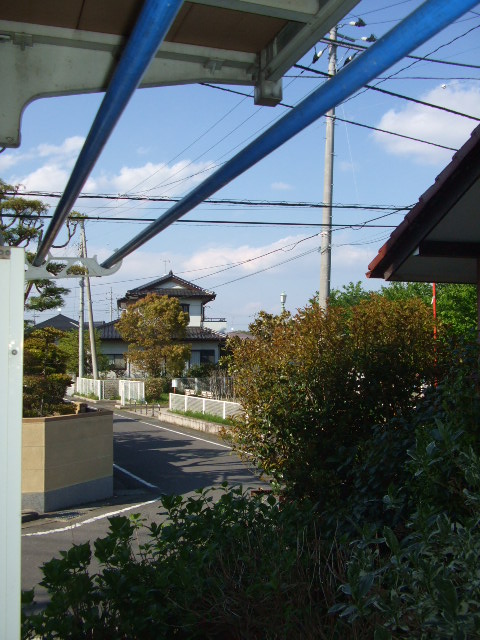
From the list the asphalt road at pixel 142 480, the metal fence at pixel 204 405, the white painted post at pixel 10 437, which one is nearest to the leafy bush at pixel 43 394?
the asphalt road at pixel 142 480

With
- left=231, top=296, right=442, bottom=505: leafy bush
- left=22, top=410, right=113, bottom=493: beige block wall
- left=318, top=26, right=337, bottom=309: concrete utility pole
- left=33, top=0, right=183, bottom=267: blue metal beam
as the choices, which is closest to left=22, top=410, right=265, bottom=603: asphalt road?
left=22, top=410, right=113, bottom=493: beige block wall

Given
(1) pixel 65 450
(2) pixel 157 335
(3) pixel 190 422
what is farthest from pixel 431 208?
(2) pixel 157 335

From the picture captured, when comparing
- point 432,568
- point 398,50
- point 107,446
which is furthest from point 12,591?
point 107,446

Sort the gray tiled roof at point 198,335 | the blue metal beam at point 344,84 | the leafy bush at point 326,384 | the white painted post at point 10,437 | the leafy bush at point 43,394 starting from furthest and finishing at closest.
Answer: the gray tiled roof at point 198,335 < the leafy bush at point 43,394 < the leafy bush at point 326,384 < the white painted post at point 10,437 < the blue metal beam at point 344,84

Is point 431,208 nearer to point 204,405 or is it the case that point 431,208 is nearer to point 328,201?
point 328,201

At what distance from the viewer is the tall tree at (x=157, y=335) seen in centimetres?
3766

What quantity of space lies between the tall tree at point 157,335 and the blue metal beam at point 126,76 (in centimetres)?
3522

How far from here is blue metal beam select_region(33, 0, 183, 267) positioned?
4.61 ft

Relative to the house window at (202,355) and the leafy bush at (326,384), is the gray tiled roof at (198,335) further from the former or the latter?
the leafy bush at (326,384)

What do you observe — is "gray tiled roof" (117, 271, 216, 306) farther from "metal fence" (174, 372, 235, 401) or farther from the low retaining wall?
the low retaining wall

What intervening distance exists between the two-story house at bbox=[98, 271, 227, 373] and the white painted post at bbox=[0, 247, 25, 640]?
48.3 meters

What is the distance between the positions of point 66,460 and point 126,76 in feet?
37.5

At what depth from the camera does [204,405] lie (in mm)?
27375

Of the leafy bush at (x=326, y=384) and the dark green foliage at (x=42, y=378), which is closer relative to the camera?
the leafy bush at (x=326, y=384)
